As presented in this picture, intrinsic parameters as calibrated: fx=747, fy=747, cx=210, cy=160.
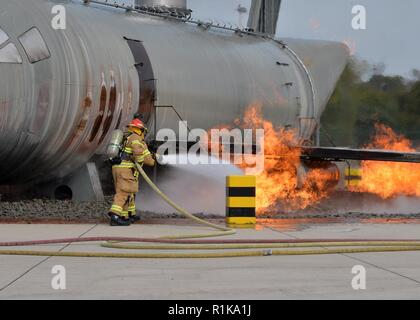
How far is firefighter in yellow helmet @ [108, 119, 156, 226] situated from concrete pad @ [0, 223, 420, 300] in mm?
2390

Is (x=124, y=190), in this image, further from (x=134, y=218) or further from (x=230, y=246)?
(x=230, y=246)

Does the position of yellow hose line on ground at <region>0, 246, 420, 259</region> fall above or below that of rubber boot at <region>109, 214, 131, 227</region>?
above

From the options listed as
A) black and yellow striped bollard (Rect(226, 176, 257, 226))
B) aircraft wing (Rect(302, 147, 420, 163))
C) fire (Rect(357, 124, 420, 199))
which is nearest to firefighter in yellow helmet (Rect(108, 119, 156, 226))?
black and yellow striped bollard (Rect(226, 176, 257, 226))

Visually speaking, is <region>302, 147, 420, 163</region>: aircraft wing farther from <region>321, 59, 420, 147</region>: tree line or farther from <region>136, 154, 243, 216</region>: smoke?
→ <region>321, 59, 420, 147</region>: tree line

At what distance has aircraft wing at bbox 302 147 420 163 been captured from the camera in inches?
603

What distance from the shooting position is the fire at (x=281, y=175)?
16250 mm

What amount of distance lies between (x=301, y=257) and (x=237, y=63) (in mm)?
9664

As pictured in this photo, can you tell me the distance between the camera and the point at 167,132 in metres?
14.8

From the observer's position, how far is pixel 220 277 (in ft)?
22.1

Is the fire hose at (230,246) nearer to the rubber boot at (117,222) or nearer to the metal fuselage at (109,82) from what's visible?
the rubber boot at (117,222)

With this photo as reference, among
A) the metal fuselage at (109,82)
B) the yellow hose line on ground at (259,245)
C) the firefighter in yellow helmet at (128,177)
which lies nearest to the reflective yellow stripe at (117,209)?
the firefighter in yellow helmet at (128,177)

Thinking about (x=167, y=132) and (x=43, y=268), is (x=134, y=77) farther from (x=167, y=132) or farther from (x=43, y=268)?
(x=43, y=268)

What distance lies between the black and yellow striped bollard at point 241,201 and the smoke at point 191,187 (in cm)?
296

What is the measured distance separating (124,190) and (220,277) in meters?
4.99
